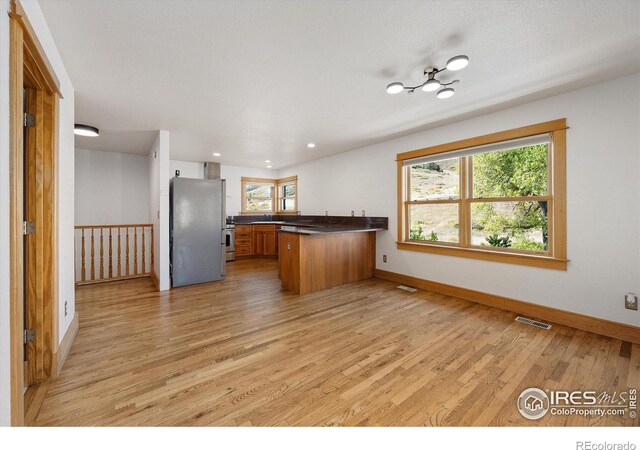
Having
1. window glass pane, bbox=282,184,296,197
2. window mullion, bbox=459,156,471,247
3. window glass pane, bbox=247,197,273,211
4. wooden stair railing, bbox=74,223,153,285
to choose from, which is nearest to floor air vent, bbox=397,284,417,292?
window mullion, bbox=459,156,471,247

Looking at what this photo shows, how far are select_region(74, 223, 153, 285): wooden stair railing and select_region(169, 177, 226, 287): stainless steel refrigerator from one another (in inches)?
39.2

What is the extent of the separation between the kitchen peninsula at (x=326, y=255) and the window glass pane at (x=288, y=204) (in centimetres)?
280

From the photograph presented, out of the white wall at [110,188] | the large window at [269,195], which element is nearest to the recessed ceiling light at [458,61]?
the large window at [269,195]

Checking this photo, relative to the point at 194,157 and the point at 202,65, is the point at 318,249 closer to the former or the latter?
the point at 202,65

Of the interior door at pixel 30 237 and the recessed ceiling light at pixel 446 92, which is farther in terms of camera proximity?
the recessed ceiling light at pixel 446 92

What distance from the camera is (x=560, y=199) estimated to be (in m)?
2.87

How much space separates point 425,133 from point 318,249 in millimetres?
2452

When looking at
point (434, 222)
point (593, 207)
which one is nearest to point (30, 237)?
point (434, 222)

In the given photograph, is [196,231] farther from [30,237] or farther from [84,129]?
[30,237]

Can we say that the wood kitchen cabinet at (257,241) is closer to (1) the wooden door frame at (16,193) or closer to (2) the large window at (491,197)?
(2) the large window at (491,197)

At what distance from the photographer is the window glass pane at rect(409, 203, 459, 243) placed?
3.94 metres

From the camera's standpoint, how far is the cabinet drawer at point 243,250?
6848mm
